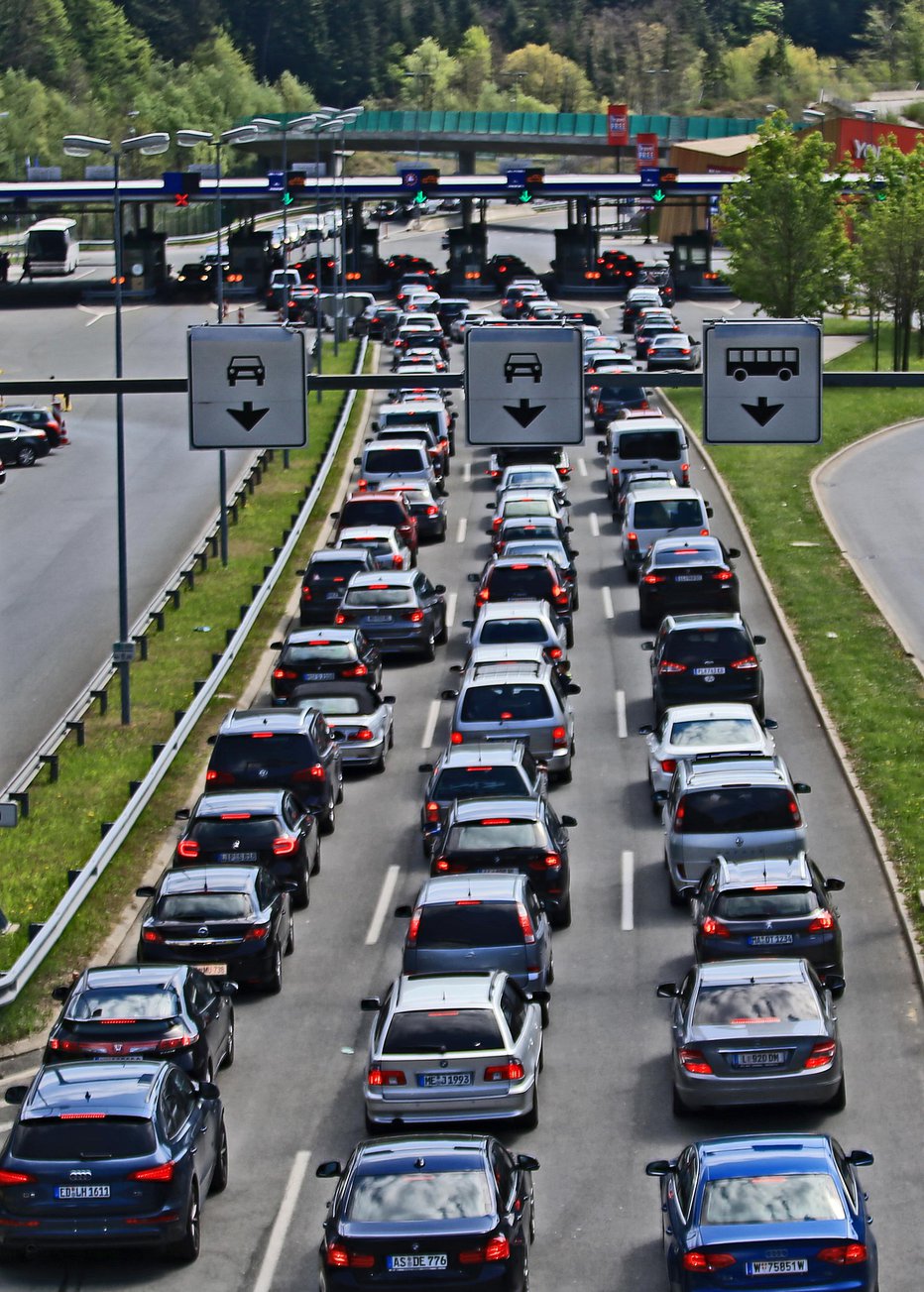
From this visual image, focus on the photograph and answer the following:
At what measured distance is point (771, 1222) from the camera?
15344mm

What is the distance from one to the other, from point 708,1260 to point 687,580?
26083mm

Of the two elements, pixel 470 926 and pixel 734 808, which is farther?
pixel 734 808

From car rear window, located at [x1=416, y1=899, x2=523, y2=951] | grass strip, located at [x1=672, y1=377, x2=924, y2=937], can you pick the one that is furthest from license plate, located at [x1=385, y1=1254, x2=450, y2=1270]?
grass strip, located at [x1=672, y1=377, x2=924, y2=937]

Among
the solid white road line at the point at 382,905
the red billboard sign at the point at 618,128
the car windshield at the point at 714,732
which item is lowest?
the solid white road line at the point at 382,905

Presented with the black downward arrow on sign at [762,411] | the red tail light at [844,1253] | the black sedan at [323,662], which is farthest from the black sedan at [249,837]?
Result: the red tail light at [844,1253]

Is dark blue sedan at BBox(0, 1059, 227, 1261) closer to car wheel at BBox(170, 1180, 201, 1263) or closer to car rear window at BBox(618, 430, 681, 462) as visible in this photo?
car wheel at BBox(170, 1180, 201, 1263)

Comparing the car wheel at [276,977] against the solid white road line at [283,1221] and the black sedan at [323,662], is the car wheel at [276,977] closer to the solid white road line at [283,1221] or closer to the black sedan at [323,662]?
the solid white road line at [283,1221]

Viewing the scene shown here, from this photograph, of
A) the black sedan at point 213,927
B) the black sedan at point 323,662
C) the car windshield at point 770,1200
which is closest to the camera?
the car windshield at point 770,1200

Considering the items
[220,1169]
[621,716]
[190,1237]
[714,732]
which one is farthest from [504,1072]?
[621,716]

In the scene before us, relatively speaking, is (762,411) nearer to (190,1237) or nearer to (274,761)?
(274,761)

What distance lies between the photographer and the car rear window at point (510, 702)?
3195 cm

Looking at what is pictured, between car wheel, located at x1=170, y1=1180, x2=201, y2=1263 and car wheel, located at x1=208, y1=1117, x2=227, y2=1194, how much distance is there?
4.07 feet

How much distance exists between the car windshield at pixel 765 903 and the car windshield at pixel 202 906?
515cm

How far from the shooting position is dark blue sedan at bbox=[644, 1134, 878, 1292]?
1519 centimetres
